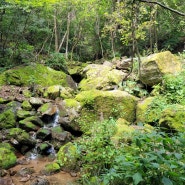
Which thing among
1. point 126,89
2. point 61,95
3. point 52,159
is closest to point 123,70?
point 126,89

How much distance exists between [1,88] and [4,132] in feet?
10.8

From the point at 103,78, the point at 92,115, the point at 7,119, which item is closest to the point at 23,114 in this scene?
the point at 7,119

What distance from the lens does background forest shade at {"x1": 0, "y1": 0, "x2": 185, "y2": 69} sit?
11352mm

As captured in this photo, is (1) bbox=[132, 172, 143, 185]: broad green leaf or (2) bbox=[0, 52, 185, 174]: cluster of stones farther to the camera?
(2) bbox=[0, 52, 185, 174]: cluster of stones

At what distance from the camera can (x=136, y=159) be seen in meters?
2.96

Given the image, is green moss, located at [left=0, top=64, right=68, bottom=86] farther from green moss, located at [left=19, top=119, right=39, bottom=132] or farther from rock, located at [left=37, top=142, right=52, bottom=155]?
rock, located at [left=37, top=142, right=52, bottom=155]

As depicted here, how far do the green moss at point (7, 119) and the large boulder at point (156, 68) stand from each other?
205 inches

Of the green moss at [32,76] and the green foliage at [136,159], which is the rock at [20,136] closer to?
the green foliage at [136,159]

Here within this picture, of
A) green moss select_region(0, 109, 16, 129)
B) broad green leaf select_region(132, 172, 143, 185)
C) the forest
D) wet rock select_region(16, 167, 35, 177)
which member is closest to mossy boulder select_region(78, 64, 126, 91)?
the forest

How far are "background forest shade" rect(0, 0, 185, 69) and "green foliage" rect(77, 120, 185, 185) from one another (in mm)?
2064

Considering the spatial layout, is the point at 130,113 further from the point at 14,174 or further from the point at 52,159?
the point at 14,174

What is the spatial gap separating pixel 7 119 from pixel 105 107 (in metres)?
3.54

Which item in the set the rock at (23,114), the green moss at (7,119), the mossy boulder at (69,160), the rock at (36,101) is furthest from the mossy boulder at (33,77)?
the mossy boulder at (69,160)

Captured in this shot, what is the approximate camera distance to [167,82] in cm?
897
